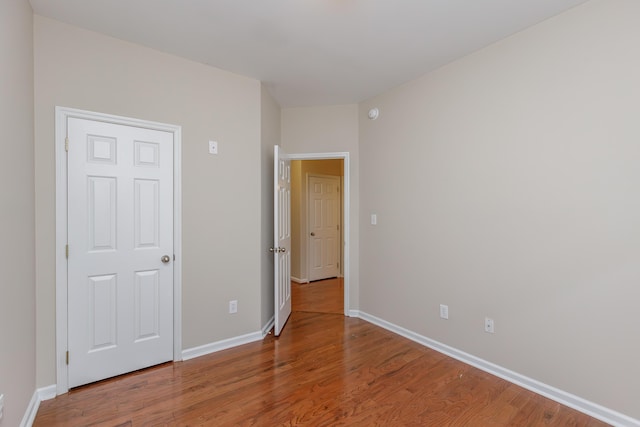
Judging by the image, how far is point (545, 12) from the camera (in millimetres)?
1934

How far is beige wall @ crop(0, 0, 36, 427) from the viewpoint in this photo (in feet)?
4.69

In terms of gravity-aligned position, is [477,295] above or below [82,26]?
below

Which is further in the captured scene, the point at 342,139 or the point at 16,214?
A: the point at 342,139

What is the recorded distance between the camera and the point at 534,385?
6.86 ft

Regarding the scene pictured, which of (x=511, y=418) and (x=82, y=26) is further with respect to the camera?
(x=82, y=26)

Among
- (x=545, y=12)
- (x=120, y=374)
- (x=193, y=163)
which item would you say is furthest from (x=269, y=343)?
(x=545, y=12)

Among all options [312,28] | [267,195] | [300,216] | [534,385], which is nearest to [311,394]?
[534,385]

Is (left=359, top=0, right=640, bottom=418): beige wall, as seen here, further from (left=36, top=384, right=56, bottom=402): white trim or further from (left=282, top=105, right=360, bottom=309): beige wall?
(left=36, top=384, right=56, bottom=402): white trim

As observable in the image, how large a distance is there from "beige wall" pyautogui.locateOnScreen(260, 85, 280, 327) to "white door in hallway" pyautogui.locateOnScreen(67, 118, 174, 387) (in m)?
0.91

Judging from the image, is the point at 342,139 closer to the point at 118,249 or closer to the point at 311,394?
the point at 118,249

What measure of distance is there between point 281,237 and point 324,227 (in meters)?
2.35

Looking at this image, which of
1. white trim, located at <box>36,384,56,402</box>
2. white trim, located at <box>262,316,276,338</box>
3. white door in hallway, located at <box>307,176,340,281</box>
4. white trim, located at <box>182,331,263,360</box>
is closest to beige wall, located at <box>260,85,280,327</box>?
white trim, located at <box>262,316,276,338</box>

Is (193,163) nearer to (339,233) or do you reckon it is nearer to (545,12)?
(545,12)

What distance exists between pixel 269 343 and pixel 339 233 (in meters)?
3.22
